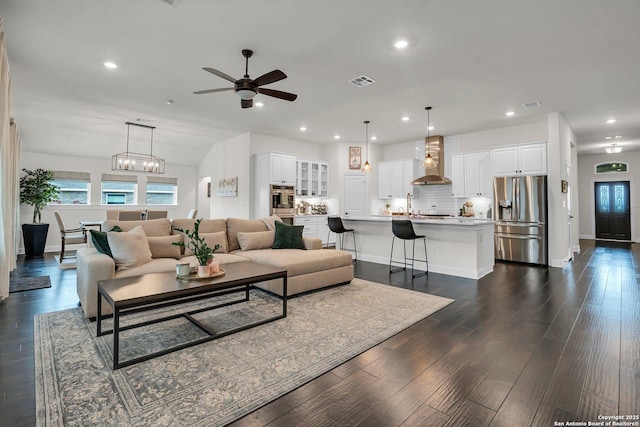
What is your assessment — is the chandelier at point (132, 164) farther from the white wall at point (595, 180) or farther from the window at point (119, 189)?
the white wall at point (595, 180)

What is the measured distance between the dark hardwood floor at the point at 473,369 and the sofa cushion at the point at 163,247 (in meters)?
1.03

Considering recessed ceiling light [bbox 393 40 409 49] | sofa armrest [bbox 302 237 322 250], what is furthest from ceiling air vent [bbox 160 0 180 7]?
sofa armrest [bbox 302 237 322 250]

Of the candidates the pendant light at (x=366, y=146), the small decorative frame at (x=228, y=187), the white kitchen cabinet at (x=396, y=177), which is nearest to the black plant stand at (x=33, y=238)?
the small decorative frame at (x=228, y=187)

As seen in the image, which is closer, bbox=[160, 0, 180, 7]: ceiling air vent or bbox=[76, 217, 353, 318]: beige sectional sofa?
bbox=[160, 0, 180, 7]: ceiling air vent

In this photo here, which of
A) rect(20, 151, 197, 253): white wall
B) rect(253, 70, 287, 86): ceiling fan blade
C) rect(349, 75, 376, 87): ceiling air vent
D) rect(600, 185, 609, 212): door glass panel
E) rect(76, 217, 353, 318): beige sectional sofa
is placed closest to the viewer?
rect(76, 217, 353, 318): beige sectional sofa

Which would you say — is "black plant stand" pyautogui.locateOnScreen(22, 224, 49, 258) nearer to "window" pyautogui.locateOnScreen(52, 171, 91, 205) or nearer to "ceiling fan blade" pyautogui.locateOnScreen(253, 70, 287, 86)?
"window" pyautogui.locateOnScreen(52, 171, 91, 205)

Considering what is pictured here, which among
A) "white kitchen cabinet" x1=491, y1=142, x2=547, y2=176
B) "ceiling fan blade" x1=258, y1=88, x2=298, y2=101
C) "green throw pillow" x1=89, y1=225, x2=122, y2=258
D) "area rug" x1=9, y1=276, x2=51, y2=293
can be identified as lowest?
"area rug" x1=9, y1=276, x2=51, y2=293

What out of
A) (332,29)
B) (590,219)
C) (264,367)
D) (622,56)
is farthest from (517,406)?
(590,219)

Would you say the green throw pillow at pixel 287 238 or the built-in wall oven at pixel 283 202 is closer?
the green throw pillow at pixel 287 238

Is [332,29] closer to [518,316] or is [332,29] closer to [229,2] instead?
[229,2]

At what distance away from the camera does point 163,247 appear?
12.9ft

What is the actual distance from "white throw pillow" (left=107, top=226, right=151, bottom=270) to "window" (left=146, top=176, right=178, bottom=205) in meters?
6.89

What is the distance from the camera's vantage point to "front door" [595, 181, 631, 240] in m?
10.1

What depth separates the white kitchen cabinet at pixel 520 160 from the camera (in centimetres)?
627
